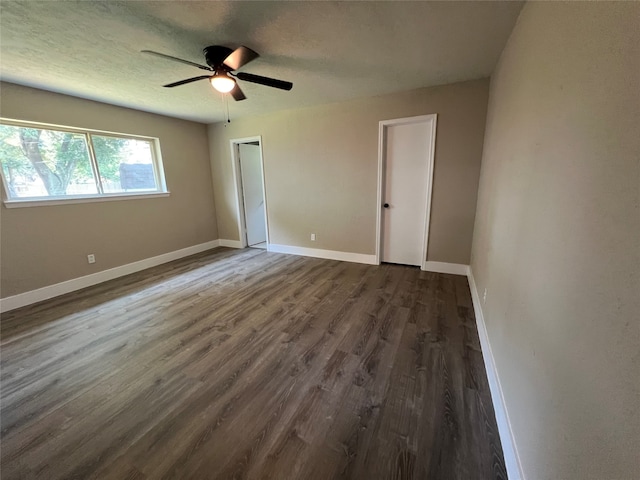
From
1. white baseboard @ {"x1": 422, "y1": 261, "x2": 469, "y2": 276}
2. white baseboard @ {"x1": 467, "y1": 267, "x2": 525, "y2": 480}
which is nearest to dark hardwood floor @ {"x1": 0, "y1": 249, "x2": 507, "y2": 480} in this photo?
white baseboard @ {"x1": 467, "y1": 267, "x2": 525, "y2": 480}

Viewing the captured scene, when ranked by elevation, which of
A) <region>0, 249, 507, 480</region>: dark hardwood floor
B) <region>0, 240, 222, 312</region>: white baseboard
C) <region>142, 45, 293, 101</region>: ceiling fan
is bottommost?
<region>0, 249, 507, 480</region>: dark hardwood floor

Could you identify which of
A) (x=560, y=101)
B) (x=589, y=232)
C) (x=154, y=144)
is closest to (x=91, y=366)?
(x=589, y=232)

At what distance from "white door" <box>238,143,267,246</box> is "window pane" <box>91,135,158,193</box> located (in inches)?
60.5

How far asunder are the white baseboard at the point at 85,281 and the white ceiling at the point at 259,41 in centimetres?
233

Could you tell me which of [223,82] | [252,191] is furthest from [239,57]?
[252,191]

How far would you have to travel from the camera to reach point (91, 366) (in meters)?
1.94

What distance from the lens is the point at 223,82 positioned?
226 centimetres

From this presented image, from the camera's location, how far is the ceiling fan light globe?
87.7 inches

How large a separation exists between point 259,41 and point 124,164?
3.12 metres

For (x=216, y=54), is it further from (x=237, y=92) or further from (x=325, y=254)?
(x=325, y=254)

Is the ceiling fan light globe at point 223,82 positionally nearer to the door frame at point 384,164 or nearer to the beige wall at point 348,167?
the beige wall at point 348,167

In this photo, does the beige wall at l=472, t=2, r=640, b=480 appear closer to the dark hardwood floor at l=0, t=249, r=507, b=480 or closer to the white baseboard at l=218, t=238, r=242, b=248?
the dark hardwood floor at l=0, t=249, r=507, b=480

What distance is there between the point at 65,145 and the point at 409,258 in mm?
4890

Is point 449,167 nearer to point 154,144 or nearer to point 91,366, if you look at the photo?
point 91,366
